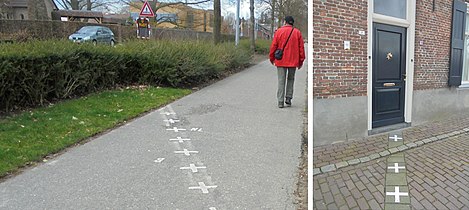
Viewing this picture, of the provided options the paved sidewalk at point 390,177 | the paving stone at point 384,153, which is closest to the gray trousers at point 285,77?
the paved sidewalk at point 390,177

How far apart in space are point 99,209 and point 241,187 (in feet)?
4.27

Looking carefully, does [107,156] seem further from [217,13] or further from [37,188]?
[217,13]

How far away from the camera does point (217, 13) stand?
1366 cm

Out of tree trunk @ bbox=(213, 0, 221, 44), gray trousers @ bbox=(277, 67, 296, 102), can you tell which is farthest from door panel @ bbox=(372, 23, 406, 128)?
tree trunk @ bbox=(213, 0, 221, 44)

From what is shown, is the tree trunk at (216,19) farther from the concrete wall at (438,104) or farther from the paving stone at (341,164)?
the paving stone at (341,164)

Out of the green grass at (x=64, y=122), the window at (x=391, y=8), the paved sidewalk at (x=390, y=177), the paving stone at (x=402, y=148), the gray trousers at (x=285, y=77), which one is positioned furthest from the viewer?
the gray trousers at (x=285, y=77)

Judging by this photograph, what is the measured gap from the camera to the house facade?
316 centimetres

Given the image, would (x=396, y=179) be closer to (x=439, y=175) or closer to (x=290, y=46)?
(x=439, y=175)

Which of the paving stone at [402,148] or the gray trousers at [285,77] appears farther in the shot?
the gray trousers at [285,77]

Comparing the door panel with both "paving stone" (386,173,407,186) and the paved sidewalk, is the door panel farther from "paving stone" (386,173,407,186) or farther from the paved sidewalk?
"paving stone" (386,173,407,186)

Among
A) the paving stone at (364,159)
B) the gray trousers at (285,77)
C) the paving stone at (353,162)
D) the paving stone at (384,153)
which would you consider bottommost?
the paving stone at (384,153)

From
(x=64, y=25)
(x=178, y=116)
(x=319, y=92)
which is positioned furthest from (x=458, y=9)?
(x=64, y=25)

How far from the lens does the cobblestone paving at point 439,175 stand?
2.97 meters

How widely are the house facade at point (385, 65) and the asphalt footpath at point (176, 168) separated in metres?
0.89
